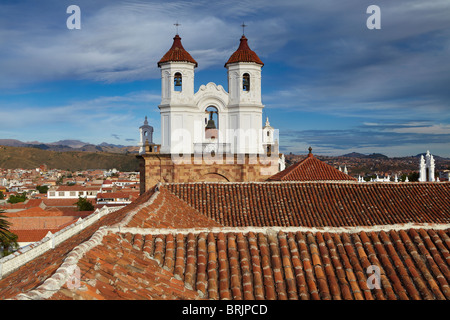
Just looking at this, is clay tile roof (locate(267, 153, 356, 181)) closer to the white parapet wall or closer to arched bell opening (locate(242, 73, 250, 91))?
arched bell opening (locate(242, 73, 250, 91))

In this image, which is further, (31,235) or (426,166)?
(426,166)

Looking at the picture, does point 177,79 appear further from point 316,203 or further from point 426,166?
point 426,166

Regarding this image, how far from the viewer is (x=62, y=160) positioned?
160 meters

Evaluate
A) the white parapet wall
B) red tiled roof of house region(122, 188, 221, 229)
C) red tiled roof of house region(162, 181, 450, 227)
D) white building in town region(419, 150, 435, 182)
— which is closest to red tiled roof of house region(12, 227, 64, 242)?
the white parapet wall

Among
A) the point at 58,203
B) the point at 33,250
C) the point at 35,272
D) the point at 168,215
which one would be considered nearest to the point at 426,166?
the point at 168,215

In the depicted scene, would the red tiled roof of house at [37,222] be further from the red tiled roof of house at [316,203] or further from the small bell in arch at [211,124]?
the red tiled roof of house at [316,203]

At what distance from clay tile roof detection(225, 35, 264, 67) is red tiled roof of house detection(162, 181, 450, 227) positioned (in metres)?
6.71

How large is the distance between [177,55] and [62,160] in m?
155

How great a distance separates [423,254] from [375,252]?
66 centimetres

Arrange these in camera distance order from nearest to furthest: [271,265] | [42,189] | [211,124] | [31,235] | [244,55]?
[271,265] < [244,55] < [211,124] < [31,235] < [42,189]

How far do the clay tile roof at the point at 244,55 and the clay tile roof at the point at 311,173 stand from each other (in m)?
5.02

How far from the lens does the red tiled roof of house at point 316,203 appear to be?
11.5m

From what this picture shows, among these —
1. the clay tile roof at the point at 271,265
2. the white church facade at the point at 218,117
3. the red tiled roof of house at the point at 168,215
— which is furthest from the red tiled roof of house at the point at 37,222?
the clay tile roof at the point at 271,265
